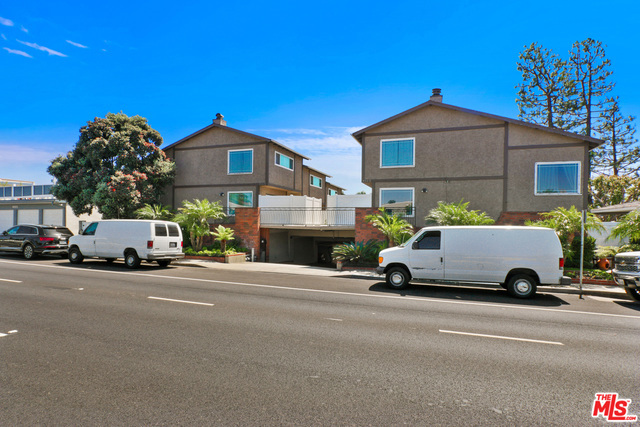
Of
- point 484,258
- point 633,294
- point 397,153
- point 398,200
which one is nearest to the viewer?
point 633,294

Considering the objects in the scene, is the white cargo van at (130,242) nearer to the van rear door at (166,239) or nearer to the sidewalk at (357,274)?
the van rear door at (166,239)

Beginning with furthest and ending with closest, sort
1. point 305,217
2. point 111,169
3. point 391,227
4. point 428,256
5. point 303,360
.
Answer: point 111,169 < point 305,217 < point 391,227 < point 428,256 < point 303,360

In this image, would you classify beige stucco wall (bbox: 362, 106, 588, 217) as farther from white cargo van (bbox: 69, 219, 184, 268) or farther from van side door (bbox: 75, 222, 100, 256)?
van side door (bbox: 75, 222, 100, 256)

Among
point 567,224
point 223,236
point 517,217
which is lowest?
point 223,236

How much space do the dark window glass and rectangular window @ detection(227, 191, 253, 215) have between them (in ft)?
46.3

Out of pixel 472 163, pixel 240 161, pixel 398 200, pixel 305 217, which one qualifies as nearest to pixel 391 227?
pixel 398 200

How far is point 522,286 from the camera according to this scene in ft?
33.7

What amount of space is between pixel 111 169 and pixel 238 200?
25.5ft

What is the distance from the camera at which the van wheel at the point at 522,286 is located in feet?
33.3

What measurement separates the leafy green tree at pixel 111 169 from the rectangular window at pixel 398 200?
45.9ft

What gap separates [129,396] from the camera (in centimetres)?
370

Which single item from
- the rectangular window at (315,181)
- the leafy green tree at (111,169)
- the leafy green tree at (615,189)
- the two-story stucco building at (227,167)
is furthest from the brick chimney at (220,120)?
the leafy green tree at (615,189)

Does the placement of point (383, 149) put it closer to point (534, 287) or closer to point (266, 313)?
point (534, 287)

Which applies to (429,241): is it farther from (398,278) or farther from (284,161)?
(284,161)
